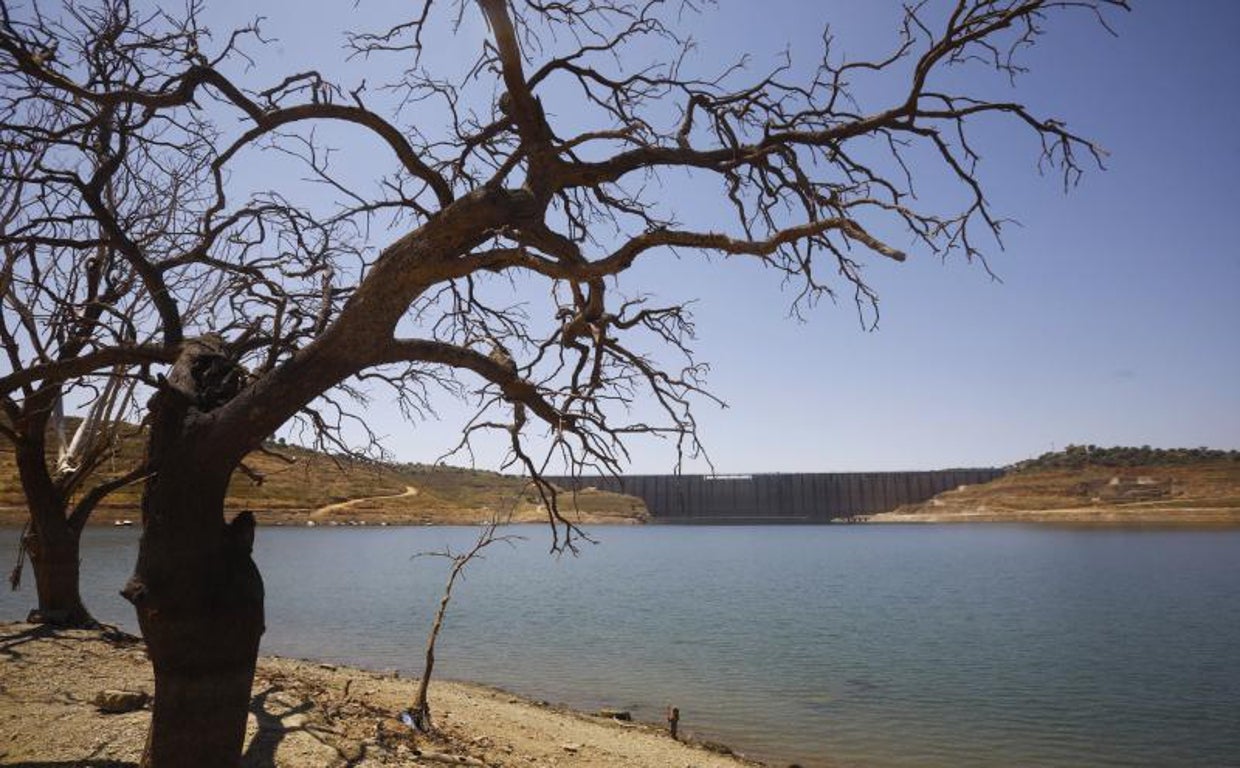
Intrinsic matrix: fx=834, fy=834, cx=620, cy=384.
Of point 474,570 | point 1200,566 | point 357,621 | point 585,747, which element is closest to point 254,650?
point 585,747

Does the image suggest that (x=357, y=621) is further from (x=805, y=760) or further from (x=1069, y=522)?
(x=1069, y=522)

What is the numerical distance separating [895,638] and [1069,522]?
8199 centimetres

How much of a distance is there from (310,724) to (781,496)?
141091mm

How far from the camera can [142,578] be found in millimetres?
4664

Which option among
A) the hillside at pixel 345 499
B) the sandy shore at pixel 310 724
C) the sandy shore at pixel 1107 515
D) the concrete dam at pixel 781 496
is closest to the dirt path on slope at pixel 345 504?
the hillside at pixel 345 499

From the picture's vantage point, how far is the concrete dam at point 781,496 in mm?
137500

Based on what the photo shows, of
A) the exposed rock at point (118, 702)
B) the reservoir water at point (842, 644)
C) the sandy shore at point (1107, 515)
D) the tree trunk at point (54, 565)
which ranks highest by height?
the tree trunk at point (54, 565)

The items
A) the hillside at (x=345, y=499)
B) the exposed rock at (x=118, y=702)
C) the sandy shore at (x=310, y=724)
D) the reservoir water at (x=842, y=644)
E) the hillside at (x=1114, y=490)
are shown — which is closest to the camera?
the sandy shore at (x=310, y=724)

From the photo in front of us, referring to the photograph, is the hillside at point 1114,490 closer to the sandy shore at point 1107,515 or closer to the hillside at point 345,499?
the sandy shore at point 1107,515

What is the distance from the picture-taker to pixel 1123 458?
103000mm

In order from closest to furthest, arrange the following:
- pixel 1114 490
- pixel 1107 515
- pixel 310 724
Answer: pixel 310 724 → pixel 1107 515 → pixel 1114 490

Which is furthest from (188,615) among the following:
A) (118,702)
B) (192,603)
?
(118,702)

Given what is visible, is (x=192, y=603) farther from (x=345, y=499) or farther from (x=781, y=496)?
(x=781, y=496)

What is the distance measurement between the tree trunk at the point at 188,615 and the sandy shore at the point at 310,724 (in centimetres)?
246
